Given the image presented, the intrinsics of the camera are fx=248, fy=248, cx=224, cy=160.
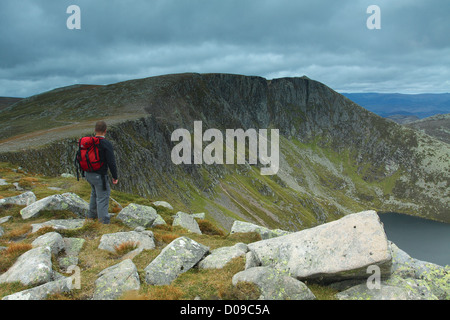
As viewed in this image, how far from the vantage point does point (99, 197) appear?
569 inches

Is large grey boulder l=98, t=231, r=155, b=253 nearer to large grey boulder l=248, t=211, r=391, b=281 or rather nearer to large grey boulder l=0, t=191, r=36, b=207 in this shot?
large grey boulder l=248, t=211, r=391, b=281

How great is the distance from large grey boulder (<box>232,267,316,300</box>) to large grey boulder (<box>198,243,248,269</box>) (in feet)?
6.09

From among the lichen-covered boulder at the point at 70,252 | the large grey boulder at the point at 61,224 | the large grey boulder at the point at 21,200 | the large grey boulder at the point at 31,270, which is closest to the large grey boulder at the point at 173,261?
the large grey boulder at the point at 31,270

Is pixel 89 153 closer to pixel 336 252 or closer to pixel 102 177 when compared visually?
pixel 102 177

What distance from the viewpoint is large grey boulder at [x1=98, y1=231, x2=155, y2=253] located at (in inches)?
476

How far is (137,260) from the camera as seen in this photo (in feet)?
36.4

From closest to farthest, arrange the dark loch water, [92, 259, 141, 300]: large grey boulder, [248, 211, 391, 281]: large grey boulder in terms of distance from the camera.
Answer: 1. [92, 259, 141, 300]: large grey boulder
2. [248, 211, 391, 281]: large grey boulder
3. the dark loch water

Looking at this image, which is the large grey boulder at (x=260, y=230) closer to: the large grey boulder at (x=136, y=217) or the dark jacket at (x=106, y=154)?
the large grey boulder at (x=136, y=217)

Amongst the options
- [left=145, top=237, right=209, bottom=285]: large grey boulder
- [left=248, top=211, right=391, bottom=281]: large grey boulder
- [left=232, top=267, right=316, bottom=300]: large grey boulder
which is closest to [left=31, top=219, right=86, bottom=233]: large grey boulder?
[left=145, top=237, right=209, bottom=285]: large grey boulder

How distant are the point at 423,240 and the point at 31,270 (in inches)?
8652

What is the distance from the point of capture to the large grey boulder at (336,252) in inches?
351

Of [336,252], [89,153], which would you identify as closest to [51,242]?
[89,153]
